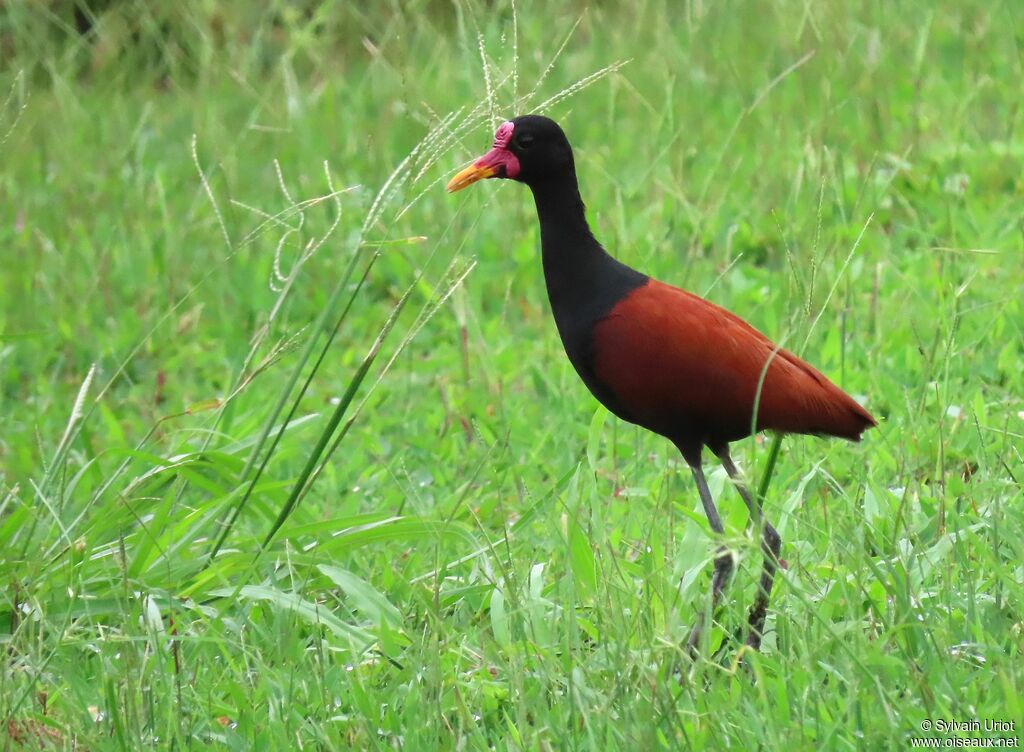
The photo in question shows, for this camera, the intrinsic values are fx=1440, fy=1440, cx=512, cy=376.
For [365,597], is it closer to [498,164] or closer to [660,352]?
[660,352]

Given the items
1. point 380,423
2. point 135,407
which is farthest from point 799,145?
point 135,407

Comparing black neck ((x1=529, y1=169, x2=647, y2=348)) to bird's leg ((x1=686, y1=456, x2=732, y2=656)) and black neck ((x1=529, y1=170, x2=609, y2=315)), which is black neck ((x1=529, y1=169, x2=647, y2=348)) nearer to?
black neck ((x1=529, y1=170, x2=609, y2=315))

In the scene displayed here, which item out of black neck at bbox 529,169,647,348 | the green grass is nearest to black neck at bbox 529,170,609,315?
black neck at bbox 529,169,647,348

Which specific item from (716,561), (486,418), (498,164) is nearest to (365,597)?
Result: (716,561)

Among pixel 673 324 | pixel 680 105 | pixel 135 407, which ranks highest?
pixel 673 324

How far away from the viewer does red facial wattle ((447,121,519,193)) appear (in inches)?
128

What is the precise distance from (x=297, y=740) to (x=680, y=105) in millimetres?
4676

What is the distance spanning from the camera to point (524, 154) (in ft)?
10.7

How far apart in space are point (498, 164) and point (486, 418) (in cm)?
160

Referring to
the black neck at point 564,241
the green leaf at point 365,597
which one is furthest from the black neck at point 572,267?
the green leaf at point 365,597

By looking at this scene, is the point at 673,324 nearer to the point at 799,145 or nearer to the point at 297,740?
the point at 297,740

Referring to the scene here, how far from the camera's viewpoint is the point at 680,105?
266 inches

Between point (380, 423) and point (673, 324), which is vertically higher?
point (673, 324)

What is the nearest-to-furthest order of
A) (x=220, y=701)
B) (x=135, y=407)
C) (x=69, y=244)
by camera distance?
1. (x=220, y=701)
2. (x=135, y=407)
3. (x=69, y=244)
